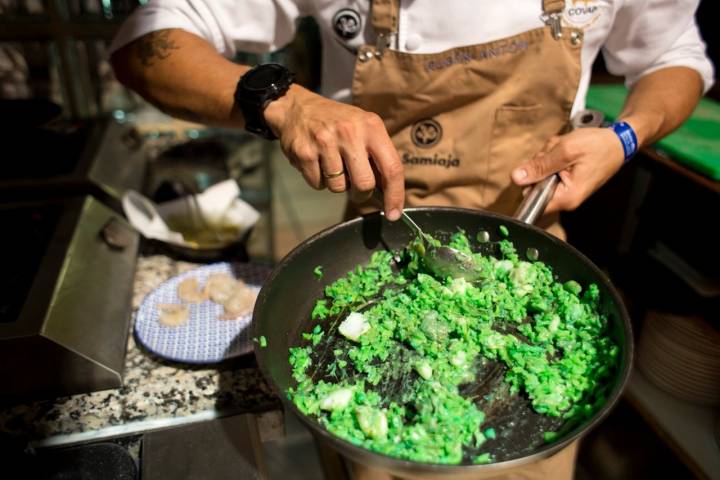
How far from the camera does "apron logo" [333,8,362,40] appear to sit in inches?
46.9

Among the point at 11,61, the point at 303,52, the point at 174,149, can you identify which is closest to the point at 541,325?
the point at 174,149

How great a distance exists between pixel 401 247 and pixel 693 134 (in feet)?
3.96

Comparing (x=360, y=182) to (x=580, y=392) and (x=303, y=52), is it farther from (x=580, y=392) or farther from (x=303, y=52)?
(x=303, y=52)

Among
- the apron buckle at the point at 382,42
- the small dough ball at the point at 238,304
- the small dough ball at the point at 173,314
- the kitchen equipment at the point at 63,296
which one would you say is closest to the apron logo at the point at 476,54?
the apron buckle at the point at 382,42

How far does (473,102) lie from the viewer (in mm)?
1229

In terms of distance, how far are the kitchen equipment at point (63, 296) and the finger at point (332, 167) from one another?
23.7 inches

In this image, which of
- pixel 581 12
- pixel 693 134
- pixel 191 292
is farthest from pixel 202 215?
pixel 693 134

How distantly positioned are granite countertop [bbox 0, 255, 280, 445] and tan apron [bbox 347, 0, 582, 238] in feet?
1.98

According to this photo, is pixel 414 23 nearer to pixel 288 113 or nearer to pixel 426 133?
pixel 426 133

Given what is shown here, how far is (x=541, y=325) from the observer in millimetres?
1006

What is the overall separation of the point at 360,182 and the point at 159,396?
617mm

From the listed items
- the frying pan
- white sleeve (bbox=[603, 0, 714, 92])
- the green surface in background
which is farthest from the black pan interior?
the green surface in background

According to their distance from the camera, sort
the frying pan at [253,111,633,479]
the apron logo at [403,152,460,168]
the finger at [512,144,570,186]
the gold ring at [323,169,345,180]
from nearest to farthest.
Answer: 1. the frying pan at [253,111,633,479]
2. the gold ring at [323,169,345,180]
3. the finger at [512,144,570,186]
4. the apron logo at [403,152,460,168]

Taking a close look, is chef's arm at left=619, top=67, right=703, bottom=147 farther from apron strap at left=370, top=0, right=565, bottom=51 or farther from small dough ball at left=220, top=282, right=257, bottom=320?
small dough ball at left=220, top=282, right=257, bottom=320
